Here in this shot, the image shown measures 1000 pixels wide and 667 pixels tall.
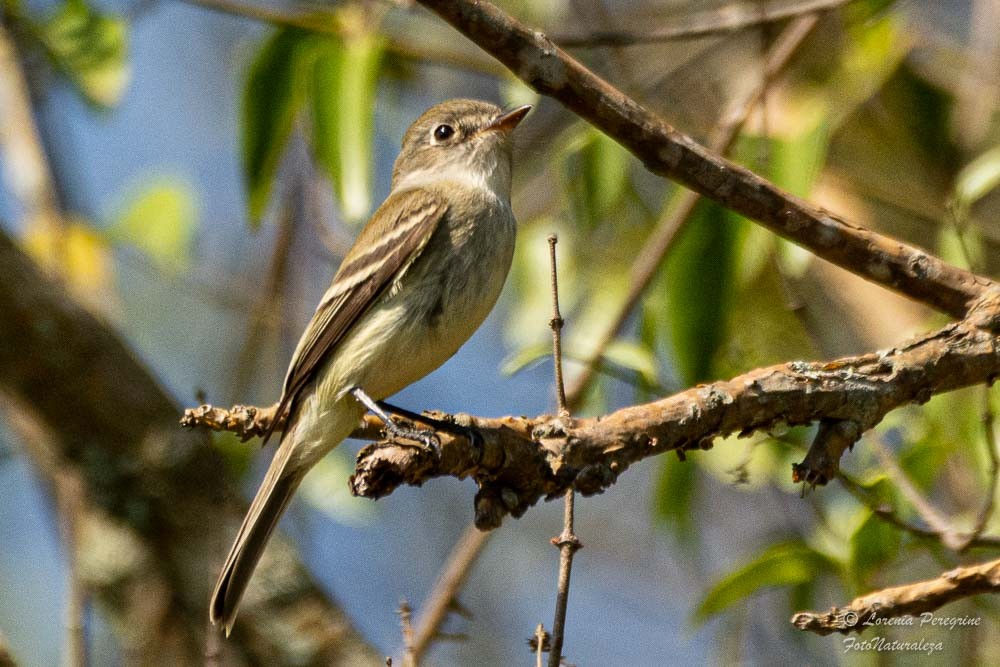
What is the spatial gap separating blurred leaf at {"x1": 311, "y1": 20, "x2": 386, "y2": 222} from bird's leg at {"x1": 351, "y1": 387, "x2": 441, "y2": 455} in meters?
0.71

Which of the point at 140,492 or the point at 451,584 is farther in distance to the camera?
the point at 140,492

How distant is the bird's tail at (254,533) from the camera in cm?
334

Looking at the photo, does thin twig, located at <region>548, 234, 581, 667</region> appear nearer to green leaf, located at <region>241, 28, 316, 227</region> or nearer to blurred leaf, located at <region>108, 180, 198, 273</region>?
green leaf, located at <region>241, 28, 316, 227</region>

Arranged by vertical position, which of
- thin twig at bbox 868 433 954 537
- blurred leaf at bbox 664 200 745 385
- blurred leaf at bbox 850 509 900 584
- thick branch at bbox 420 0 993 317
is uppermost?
blurred leaf at bbox 664 200 745 385

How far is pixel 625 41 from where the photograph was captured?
3.90 m

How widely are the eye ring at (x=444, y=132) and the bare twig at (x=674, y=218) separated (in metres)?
0.92

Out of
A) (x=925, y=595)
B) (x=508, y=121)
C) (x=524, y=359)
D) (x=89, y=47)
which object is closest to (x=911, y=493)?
(x=925, y=595)

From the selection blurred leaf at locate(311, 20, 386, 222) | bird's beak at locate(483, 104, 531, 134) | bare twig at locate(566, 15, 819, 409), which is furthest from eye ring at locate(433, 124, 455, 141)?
bare twig at locate(566, 15, 819, 409)

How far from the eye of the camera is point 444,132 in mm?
4426

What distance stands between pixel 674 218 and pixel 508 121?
0.73m

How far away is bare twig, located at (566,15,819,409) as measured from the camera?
4148mm

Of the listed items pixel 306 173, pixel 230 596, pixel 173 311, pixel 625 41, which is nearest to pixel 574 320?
pixel 306 173

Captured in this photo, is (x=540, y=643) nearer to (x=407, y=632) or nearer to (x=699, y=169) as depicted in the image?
(x=407, y=632)

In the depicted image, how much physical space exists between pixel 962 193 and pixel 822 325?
2.98 meters
